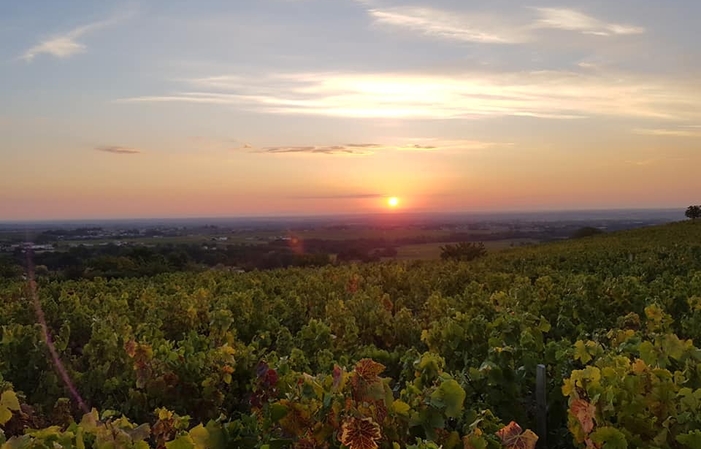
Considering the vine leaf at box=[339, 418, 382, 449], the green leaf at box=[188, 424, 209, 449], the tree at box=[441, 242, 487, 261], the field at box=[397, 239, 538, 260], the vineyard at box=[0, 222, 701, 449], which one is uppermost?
the vine leaf at box=[339, 418, 382, 449]

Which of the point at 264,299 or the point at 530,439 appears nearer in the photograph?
the point at 530,439

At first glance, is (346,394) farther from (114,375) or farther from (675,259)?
(675,259)

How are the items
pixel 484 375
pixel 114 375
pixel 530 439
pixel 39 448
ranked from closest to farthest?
pixel 39 448 → pixel 530 439 → pixel 484 375 → pixel 114 375

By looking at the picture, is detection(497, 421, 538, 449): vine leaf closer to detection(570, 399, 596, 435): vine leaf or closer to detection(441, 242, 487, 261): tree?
detection(570, 399, 596, 435): vine leaf

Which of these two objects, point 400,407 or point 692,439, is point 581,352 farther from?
point 400,407

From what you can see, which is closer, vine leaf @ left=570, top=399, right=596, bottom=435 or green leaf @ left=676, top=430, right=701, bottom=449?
green leaf @ left=676, top=430, right=701, bottom=449

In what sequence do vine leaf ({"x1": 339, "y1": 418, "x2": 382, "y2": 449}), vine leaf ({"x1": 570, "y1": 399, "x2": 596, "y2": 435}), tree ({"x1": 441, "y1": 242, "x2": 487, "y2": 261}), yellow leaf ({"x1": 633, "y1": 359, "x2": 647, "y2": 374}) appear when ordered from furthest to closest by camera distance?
tree ({"x1": 441, "y1": 242, "x2": 487, "y2": 261}), yellow leaf ({"x1": 633, "y1": 359, "x2": 647, "y2": 374}), vine leaf ({"x1": 570, "y1": 399, "x2": 596, "y2": 435}), vine leaf ({"x1": 339, "y1": 418, "x2": 382, "y2": 449})

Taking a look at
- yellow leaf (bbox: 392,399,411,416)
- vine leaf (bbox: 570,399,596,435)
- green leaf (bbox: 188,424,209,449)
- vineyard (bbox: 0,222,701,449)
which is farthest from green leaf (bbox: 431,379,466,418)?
green leaf (bbox: 188,424,209,449)

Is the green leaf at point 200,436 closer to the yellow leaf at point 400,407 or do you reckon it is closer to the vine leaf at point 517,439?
the yellow leaf at point 400,407

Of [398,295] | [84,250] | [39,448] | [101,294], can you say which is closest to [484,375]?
[39,448]
